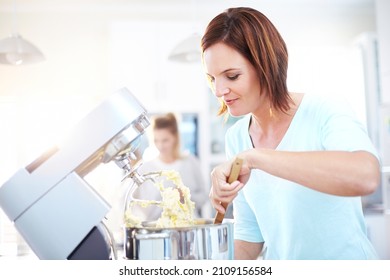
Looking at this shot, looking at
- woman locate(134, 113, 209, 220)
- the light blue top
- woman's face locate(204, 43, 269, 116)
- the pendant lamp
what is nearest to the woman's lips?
woman's face locate(204, 43, 269, 116)

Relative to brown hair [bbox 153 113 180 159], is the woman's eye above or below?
above

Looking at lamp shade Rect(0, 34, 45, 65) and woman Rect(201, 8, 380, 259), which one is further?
lamp shade Rect(0, 34, 45, 65)

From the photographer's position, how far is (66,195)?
608 millimetres

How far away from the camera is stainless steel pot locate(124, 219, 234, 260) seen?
1.89ft

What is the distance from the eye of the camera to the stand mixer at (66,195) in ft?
1.98

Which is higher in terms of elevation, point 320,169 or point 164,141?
point 320,169

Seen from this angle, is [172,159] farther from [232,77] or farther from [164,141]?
[232,77]

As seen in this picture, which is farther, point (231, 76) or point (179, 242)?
point (231, 76)

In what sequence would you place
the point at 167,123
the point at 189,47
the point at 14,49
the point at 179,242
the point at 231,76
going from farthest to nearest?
the point at 167,123 < the point at 189,47 < the point at 14,49 < the point at 231,76 < the point at 179,242

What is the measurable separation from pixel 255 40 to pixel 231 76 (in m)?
0.07

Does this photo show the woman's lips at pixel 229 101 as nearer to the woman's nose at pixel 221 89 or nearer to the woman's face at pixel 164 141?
the woman's nose at pixel 221 89

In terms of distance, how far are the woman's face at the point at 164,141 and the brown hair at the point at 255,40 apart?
1656 millimetres

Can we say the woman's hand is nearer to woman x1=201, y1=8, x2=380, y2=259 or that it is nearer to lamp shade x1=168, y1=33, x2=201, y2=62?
woman x1=201, y1=8, x2=380, y2=259

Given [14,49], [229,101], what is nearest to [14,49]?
[14,49]
